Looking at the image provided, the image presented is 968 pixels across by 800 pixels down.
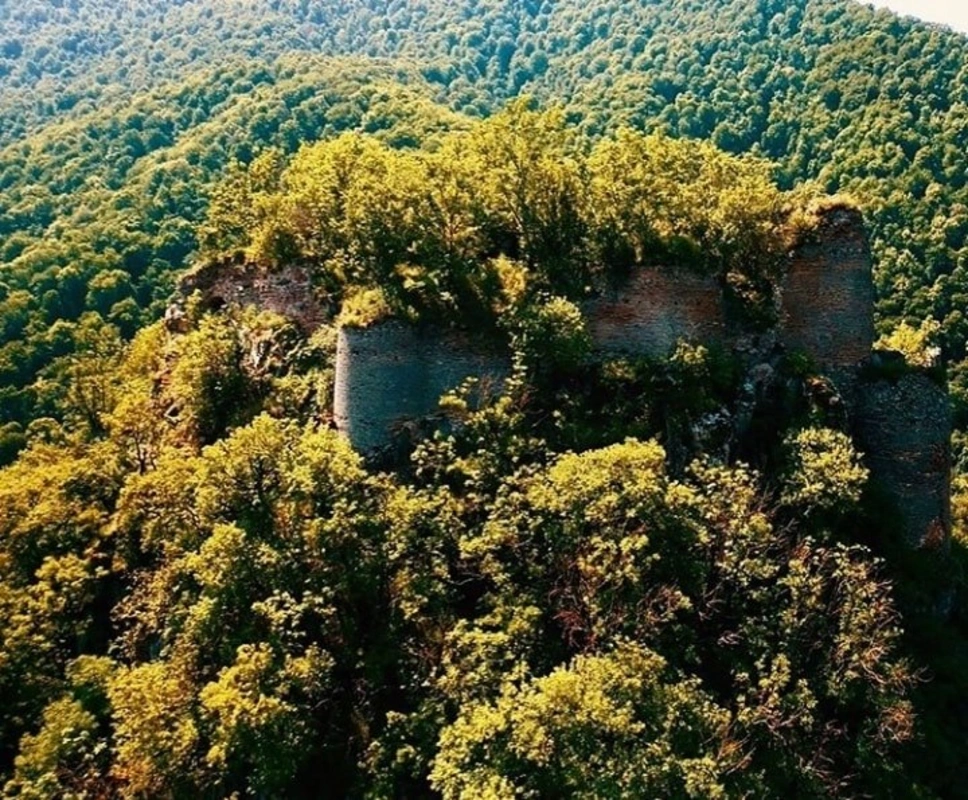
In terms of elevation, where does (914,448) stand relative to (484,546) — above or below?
above

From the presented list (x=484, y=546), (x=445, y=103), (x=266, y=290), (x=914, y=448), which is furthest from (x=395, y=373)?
(x=445, y=103)

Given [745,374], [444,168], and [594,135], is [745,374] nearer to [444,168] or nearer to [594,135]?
[444,168]

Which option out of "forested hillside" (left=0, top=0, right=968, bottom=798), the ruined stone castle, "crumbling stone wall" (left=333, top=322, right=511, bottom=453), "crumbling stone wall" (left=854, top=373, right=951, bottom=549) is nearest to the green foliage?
"forested hillside" (left=0, top=0, right=968, bottom=798)

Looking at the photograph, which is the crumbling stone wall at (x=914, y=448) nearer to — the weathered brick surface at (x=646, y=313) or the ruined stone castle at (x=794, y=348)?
the ruined stone castle at (x=794, y=348)

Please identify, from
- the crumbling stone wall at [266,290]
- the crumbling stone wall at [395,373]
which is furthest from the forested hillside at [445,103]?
the crumbling stone wall at [266,290]

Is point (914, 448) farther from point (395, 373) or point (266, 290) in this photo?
point (266, 290)
